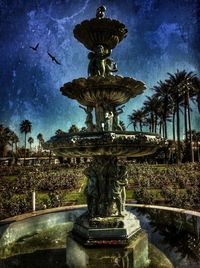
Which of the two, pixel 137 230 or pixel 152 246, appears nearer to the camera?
pixel 137 230

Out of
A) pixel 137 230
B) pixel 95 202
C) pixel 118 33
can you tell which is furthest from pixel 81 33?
pixel 137 230

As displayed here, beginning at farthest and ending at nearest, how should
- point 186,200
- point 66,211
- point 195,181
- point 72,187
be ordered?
1. point 72,187
2. point 195,181
3. point 186,200
4. point 66,211

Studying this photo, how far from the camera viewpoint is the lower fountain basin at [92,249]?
6.00 metres

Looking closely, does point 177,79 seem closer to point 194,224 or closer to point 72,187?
point 72,187

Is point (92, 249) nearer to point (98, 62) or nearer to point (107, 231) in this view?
point (107, 231)

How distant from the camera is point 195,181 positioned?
843 inches

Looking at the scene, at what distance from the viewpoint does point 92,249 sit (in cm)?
598

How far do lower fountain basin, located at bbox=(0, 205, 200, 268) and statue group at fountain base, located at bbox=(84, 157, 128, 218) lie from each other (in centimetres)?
87

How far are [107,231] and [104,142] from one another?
2148 millimetres

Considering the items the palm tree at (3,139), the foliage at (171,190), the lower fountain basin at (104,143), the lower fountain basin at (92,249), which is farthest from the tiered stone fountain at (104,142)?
the palm tree at (3,139)

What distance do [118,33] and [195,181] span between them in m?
16.4

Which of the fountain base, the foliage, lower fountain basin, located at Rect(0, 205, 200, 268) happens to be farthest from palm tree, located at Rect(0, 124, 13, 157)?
the fountain base

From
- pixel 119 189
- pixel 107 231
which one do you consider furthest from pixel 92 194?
pixel 107 231

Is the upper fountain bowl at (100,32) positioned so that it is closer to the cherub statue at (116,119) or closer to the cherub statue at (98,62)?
the cherub statue at (98,62)
